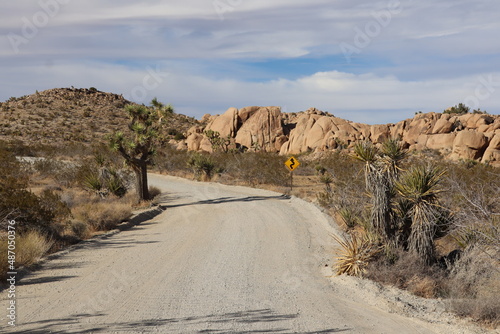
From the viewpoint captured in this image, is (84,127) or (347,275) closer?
(347,275)

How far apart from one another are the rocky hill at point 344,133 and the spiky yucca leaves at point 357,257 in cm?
4172

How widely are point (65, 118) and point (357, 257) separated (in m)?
74.2

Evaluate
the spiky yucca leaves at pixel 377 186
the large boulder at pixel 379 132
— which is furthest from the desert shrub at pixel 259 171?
the large boulder at pixel 379 132

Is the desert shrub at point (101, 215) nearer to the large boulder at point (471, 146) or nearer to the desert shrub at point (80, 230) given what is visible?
the desert shrub at point (80, 230)

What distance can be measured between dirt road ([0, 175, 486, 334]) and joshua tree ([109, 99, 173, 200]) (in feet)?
19.5

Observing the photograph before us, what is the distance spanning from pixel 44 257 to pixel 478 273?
10.8m

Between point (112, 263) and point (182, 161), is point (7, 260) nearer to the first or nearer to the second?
point (112, 263)

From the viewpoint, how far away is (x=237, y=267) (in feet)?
37.3

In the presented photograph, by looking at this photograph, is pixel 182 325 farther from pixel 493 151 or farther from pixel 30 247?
pixel 493 151

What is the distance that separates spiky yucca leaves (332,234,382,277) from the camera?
35.6 ft

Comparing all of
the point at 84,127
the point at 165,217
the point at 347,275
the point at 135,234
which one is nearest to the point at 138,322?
the point at 347,275

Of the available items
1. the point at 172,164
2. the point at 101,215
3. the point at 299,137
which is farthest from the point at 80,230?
the point at 299,137

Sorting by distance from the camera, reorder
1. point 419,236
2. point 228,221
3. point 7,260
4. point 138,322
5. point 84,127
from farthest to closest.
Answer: point 84,127
point 228,221
point 419,236
point 7,260
point 138,322

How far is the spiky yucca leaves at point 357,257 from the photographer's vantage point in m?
10.8
